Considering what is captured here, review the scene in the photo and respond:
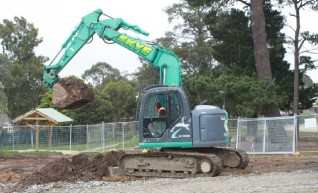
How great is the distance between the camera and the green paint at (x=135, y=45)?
15.4 m

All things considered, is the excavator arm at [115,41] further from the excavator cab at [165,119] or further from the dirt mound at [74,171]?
the dirt mound at [74,171]

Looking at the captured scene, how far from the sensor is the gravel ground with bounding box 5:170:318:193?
33.9 ft

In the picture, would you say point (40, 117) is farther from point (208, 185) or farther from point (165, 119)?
point (208, 185)

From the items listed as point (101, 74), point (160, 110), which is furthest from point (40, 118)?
point (101, 74)

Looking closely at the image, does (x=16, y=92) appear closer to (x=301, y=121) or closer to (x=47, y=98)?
(x=47, y=98)

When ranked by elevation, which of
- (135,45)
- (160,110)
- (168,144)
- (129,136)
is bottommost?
(129,136)

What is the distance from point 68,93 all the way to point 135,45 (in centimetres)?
253

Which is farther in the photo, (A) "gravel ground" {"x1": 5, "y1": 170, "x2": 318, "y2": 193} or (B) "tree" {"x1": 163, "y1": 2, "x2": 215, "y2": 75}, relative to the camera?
(B) "tree" {"x1": 163, "y1": 2, "x2": 215, "y2": 75}

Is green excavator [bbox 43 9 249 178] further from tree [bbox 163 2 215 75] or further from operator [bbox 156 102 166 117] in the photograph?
tree [bbox 163 2 215 75]

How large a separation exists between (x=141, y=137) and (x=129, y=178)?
1.19 m

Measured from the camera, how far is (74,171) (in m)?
14.2

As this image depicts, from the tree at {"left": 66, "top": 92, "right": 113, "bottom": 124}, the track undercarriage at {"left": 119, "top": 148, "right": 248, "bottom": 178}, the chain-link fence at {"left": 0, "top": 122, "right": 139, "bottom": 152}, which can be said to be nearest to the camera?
the track undercarriage at {"left": 119, "top": 148, "right": 248, "bottom": 178}

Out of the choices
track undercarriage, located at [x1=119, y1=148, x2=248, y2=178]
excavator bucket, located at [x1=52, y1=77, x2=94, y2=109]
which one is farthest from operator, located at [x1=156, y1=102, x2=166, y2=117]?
excavator bucket, located at [x1=52, y1=77, x2=94, y2=109]

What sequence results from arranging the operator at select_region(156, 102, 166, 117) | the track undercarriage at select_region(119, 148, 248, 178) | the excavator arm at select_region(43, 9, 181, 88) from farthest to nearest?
the excavator arm at select_region(43, 9, 181, 88), the operator at select_region(156, 102, 166, 117), the track undercarriage at select_region(119, 148, 248, 178)
